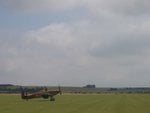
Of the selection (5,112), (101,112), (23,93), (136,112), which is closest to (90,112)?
(101,112)

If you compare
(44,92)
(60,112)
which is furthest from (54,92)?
(60,112)

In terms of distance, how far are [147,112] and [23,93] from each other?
49.8 metres

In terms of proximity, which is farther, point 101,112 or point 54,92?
point 54,92

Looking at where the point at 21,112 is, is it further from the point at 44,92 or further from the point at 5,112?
the point at 44,92

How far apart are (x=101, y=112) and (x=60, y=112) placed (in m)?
3.59

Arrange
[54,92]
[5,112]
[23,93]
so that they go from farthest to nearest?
[54,92] < [23,93] < [5,112]

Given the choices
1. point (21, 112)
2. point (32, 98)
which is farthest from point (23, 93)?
point (21, 112)

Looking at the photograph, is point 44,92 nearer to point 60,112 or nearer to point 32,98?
point 32,98

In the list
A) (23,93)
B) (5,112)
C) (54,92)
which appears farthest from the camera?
(54,92)

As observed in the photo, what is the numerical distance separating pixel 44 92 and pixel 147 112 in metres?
51.4

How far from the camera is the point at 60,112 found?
37906 millimetres

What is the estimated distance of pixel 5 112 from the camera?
37094 millimetres

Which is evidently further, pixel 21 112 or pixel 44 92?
pixel 44 92

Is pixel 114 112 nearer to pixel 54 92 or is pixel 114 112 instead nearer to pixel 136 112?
pixel 136 112
